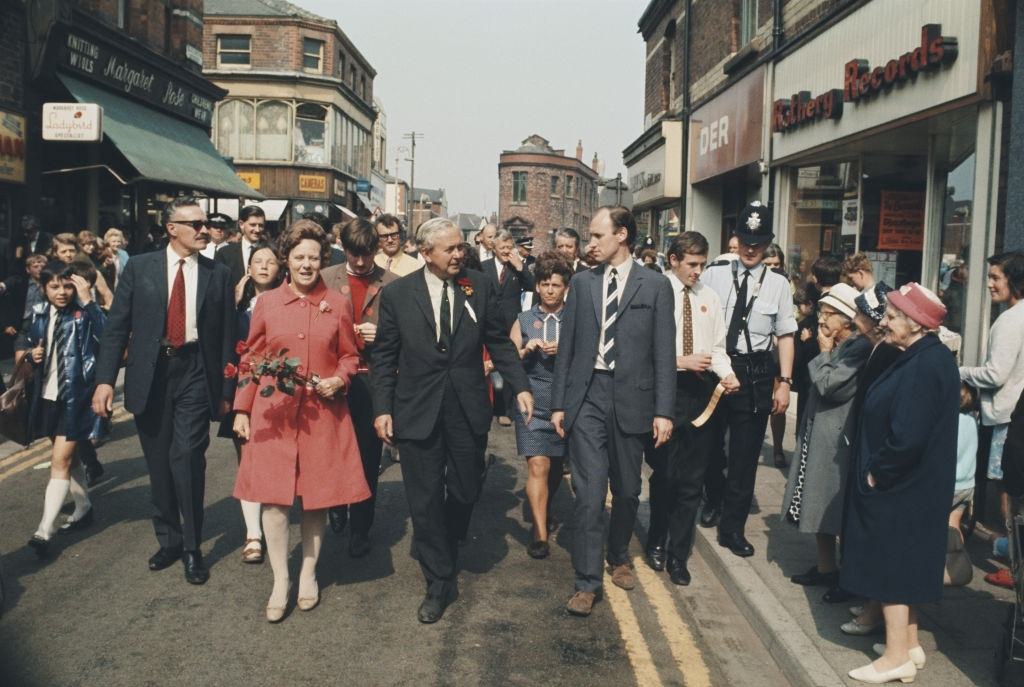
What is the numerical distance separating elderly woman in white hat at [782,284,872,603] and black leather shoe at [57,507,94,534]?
4.66m

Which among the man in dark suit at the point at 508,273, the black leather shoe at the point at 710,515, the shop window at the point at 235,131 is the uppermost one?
the shop window at the point at 235,131

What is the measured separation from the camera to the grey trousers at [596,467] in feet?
17.8

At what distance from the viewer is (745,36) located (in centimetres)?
1788

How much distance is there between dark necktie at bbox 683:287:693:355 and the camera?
6.06 meters

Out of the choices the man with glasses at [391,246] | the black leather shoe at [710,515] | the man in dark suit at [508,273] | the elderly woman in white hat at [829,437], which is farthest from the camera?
the man in dark suit at [508,273]

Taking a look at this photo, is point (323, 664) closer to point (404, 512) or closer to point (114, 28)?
point (404, 512)

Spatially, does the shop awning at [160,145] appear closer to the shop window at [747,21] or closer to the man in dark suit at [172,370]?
the shop window at [747,21]

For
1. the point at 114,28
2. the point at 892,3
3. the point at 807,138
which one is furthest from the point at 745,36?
the point at 114,28

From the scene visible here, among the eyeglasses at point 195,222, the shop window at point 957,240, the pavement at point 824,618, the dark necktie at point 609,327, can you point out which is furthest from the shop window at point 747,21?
the eyeglasses at point 195,222

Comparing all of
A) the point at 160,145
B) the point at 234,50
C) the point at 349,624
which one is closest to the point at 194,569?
the point at 349,624

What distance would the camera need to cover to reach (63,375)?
21.1 feet

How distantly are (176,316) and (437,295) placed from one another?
5.34 feet

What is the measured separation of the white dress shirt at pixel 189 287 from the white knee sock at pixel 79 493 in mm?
1584

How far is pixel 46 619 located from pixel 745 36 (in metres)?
16.0
